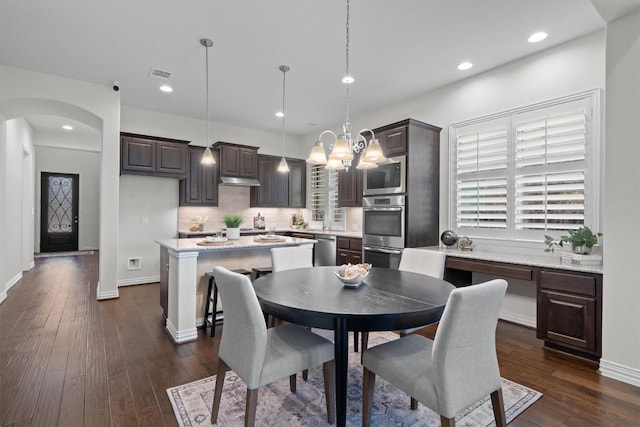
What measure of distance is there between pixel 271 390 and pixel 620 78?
11.5 feet

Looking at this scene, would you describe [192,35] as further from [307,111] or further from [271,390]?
[271,390]

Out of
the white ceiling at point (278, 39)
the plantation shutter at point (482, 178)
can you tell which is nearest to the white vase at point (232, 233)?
the white ceiling at point (278, 39)

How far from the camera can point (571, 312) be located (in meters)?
2.71

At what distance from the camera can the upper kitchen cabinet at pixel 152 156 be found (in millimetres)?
4914

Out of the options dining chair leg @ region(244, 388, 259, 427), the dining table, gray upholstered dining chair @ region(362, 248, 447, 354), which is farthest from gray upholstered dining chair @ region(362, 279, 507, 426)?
gray upholstered dining chair @ region(362, 248, 447, 354)

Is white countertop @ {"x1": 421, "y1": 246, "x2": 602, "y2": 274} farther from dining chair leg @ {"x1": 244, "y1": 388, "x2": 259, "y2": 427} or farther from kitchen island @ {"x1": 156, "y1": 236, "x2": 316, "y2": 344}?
dining chair leg @ {"x1": 244, "y1": 388, "x2": 259, "y2": 427}

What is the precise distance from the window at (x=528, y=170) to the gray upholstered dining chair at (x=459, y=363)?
235cm

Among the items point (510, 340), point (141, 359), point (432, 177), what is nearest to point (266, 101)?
point (432, 177)

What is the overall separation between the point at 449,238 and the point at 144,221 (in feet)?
16.2

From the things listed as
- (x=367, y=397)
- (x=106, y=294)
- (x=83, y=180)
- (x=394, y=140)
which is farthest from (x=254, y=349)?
(x=83, y=180)

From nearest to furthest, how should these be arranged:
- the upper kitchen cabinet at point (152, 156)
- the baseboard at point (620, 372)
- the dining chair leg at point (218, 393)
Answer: the dining chair leg at point (218, 393), the baseboard at point (620, 372), the upper kitchen cabinet at point (152, 156)

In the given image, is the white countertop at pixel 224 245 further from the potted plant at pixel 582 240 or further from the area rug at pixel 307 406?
the potted plant at pixel 582 240

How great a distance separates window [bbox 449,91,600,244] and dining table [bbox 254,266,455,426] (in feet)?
6.59

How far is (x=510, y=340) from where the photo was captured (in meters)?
3.15
